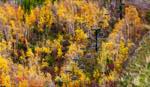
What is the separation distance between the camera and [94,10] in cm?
9644

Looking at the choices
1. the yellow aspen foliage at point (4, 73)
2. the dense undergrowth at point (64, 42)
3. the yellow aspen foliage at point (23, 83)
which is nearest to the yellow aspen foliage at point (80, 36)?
the dense undergrowth at point (64, 42)

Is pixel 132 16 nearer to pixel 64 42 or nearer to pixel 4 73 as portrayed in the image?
pixel 64 42

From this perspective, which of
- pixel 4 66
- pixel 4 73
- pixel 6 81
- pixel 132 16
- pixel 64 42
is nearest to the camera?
pixel 6 81

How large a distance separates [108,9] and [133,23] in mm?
7544

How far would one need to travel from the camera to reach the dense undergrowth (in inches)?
3364

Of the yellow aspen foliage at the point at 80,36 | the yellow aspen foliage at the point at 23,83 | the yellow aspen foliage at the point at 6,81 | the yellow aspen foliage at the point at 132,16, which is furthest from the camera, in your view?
the yellow aspen foliage at the point at 80,36

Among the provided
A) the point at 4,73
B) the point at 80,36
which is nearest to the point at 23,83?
the point at 4,73

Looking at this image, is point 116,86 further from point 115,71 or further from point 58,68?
point 58,68

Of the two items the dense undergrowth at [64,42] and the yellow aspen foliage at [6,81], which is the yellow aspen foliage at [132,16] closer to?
the dense undergrowth at [64,42]

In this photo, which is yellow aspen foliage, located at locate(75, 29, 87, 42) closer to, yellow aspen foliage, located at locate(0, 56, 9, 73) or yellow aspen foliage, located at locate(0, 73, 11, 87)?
yellow aspen foliage, located at locate(0, 56, 9, 73)

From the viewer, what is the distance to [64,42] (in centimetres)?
9288

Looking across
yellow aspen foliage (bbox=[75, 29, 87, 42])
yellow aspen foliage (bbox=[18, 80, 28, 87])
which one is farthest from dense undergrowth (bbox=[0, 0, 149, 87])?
yellow aspen foliage (bbox=[18, 80, 28, 87])

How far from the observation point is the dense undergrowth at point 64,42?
85438 mm

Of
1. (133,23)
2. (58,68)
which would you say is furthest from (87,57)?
(133,23)
